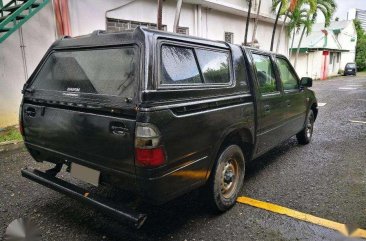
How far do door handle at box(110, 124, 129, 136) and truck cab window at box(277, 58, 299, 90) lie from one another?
10.1 ft

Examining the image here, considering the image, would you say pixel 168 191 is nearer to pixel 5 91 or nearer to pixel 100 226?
pixel 100 226

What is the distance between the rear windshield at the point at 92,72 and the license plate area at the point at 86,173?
28.0 inches

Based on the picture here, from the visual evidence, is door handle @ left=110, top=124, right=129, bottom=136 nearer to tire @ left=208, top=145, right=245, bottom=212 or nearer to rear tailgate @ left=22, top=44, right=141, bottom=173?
rear tailgate @ left=22, top=44, right=141, bottom=173

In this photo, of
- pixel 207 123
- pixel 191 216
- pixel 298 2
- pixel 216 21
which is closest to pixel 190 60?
pixel 207 123

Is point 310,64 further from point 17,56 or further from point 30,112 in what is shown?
point 30,112

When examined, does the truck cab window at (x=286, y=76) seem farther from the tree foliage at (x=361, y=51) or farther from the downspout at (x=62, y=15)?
the tree foliage at (x=361, y=51)

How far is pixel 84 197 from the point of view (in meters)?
2.62

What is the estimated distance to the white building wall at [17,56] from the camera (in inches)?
268

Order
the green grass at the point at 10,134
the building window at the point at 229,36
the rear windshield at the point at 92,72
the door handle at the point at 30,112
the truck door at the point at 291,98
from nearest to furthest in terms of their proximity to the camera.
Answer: the rear windshield at the point at 92,72
the door handle at the point at 30,112
the truck door at the point at 291,98
the green grass at the point at 10,134
the building window at the point at 229,36

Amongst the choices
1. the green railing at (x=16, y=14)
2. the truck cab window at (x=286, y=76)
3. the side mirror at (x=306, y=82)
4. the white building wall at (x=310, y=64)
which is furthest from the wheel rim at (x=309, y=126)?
the white building wall at (x=310, y=64)

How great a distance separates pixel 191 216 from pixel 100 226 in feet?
3.16

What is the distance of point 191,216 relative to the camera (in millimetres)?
3229

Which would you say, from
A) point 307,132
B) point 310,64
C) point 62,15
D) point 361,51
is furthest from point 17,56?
point 361,51

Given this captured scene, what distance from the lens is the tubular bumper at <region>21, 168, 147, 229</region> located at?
2.32m
